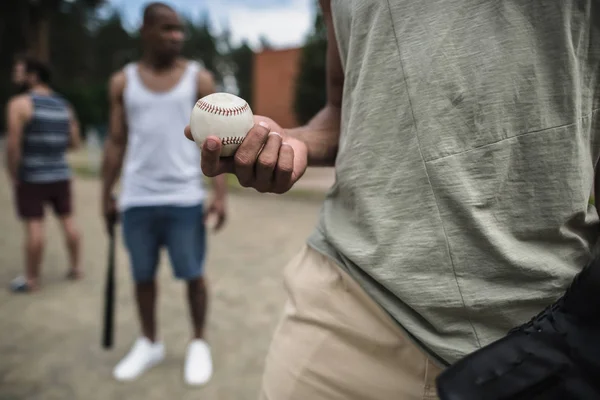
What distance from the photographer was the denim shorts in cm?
297

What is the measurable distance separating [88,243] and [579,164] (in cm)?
613

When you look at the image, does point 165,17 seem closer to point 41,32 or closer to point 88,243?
point 88,243

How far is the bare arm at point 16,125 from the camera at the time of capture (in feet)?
14.0

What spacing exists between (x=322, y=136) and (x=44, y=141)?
379cm

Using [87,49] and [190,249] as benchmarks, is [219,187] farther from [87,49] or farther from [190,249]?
[87,49]

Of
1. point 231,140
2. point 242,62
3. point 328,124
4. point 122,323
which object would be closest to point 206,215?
point 122,323

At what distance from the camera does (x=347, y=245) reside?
1133mm

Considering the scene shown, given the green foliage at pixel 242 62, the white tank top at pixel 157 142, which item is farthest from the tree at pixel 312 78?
the green foliage at pixel 242 62

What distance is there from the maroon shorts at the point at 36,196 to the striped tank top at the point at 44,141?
56mm

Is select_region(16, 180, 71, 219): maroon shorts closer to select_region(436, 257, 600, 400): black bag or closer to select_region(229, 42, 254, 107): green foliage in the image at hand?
select_region(436, 257, 600, 400): black bag

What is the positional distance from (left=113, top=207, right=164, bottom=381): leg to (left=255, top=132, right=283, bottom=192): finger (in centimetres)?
200

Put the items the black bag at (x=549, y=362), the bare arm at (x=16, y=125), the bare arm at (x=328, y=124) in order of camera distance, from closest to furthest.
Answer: the black bag at (x=549, y=362) → the bare arm at (x=328, y=124) → the bare arm at (x=16, y=125)

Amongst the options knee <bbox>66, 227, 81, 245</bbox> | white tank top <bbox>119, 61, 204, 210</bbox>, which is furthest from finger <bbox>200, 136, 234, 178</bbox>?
knee <bbox>66, 227, 81, 245</bbox>

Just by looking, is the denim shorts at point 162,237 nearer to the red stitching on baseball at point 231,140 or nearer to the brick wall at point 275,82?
the red stitching on baseball at point 231,140
